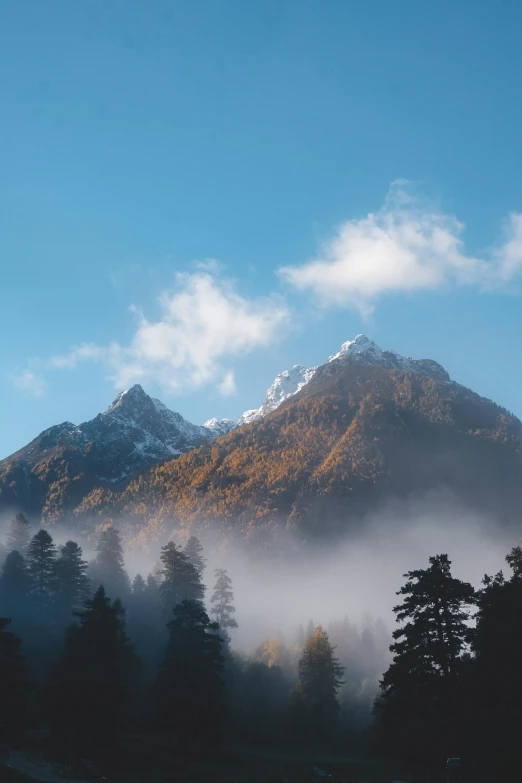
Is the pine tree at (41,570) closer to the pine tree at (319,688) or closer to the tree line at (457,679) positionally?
the pine tree at (319,688)

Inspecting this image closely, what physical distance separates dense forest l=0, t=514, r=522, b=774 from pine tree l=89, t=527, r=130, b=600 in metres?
6.20

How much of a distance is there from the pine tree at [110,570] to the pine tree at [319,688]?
91.2ft

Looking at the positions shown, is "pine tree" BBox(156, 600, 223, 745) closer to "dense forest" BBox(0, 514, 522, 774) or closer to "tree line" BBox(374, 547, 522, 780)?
"dense forest" BBox(0, 514, 522, 774)

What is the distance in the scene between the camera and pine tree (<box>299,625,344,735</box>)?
77750mm

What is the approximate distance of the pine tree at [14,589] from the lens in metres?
79.9

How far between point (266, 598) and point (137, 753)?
133 metres

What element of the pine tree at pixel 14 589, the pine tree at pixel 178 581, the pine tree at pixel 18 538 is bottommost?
the pine tree at pixel 14 589

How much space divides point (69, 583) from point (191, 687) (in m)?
35.8

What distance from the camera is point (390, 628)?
480 ft

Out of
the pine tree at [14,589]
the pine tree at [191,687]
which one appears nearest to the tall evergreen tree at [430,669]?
the pine tree at [191,687]

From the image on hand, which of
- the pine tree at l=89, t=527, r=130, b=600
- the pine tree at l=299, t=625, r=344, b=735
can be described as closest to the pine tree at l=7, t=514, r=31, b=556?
the pine tree at l=89, t=527, r=130, b=600

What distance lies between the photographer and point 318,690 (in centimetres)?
7944

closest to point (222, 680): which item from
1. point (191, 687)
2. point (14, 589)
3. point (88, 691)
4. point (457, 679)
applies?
point (191, 687)

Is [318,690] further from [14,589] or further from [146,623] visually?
[14,589]
